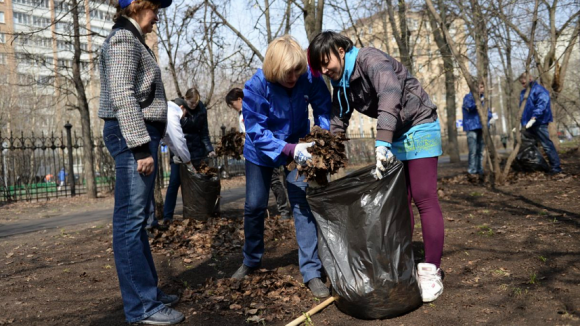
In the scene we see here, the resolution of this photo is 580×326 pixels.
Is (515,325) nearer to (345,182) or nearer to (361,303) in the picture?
(361,303)

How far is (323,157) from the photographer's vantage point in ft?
8.48

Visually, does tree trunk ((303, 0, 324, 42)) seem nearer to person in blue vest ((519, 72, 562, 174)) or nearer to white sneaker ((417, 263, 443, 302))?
white sneaker ((417, 263, 443, 302))

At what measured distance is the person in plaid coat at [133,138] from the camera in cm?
238

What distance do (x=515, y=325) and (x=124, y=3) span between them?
2656mm

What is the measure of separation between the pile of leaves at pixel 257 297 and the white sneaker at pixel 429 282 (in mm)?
647

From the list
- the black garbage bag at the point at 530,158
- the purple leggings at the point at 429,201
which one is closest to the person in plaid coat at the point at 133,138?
the purple leggings at the point at 429,201

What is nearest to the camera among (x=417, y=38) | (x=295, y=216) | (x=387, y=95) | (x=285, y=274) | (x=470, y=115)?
(x=387, y=95)

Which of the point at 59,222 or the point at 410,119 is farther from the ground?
the point at 410,119

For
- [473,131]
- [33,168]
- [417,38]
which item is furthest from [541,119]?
[33,168]

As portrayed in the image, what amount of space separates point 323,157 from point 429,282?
95 centimetres

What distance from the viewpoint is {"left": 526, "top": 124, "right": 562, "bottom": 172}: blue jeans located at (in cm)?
762

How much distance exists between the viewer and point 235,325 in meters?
2.54

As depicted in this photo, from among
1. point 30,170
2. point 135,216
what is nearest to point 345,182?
point 135,216

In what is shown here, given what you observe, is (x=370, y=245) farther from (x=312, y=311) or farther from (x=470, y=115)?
(x=470, y=115)
